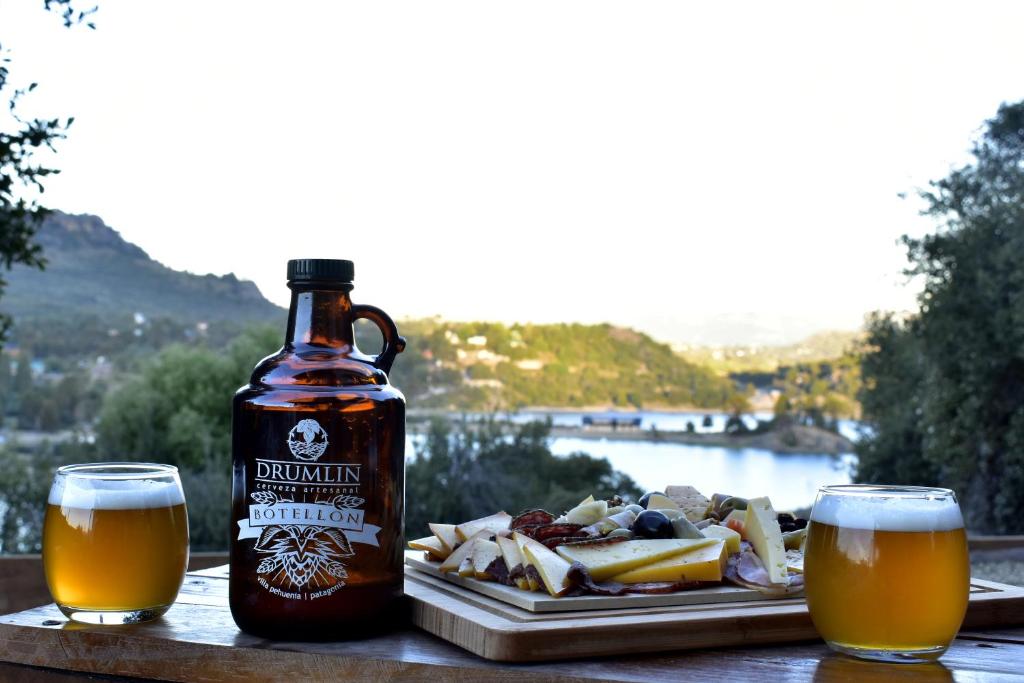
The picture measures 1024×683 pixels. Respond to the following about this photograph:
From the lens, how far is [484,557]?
1360 mm

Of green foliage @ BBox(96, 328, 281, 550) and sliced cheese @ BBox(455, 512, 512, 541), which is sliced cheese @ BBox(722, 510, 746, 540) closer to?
sliced cheese @ BBox(455, 512, 512, 541)

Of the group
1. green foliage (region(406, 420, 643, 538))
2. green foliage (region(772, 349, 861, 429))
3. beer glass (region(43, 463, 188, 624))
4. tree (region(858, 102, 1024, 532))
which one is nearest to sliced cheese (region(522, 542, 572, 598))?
beer glass (region(43, 463, 188, 624))

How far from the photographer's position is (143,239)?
854 cm

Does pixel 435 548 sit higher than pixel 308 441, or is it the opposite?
pixel 308 441

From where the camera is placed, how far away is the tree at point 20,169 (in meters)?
3.12

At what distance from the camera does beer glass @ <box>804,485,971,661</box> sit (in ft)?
3.59

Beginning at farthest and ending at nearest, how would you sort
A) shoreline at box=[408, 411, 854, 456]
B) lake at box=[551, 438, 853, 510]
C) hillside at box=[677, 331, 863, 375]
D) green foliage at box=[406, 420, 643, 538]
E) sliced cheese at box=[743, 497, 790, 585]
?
hillside at box=[677, 331, 863, 375], shoreline at box=[408, 411, 854, 456], lake at box=[551, 438, 853, 510], green foliage at box=[406, 420, 643, 538], sliced cheese at box=[743, 497, 790, 585]

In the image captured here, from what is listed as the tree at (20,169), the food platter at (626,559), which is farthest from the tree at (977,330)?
the food platter at (626,559)

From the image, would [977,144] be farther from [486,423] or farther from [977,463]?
[486,423]

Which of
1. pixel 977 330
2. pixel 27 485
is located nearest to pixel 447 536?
pixel 27 485

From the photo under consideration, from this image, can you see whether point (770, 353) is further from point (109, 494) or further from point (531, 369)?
point (109, 494)

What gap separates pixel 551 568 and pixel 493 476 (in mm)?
6028

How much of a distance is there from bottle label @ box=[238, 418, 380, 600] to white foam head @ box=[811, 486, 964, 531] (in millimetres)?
522

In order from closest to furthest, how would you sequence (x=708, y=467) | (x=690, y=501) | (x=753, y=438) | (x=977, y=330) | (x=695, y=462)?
1. (x=690, y=501)
2. (x=708, y=467)
3. (x=695, y=462)
4. (x=977, y=330)
5. (x=753, y=438)
